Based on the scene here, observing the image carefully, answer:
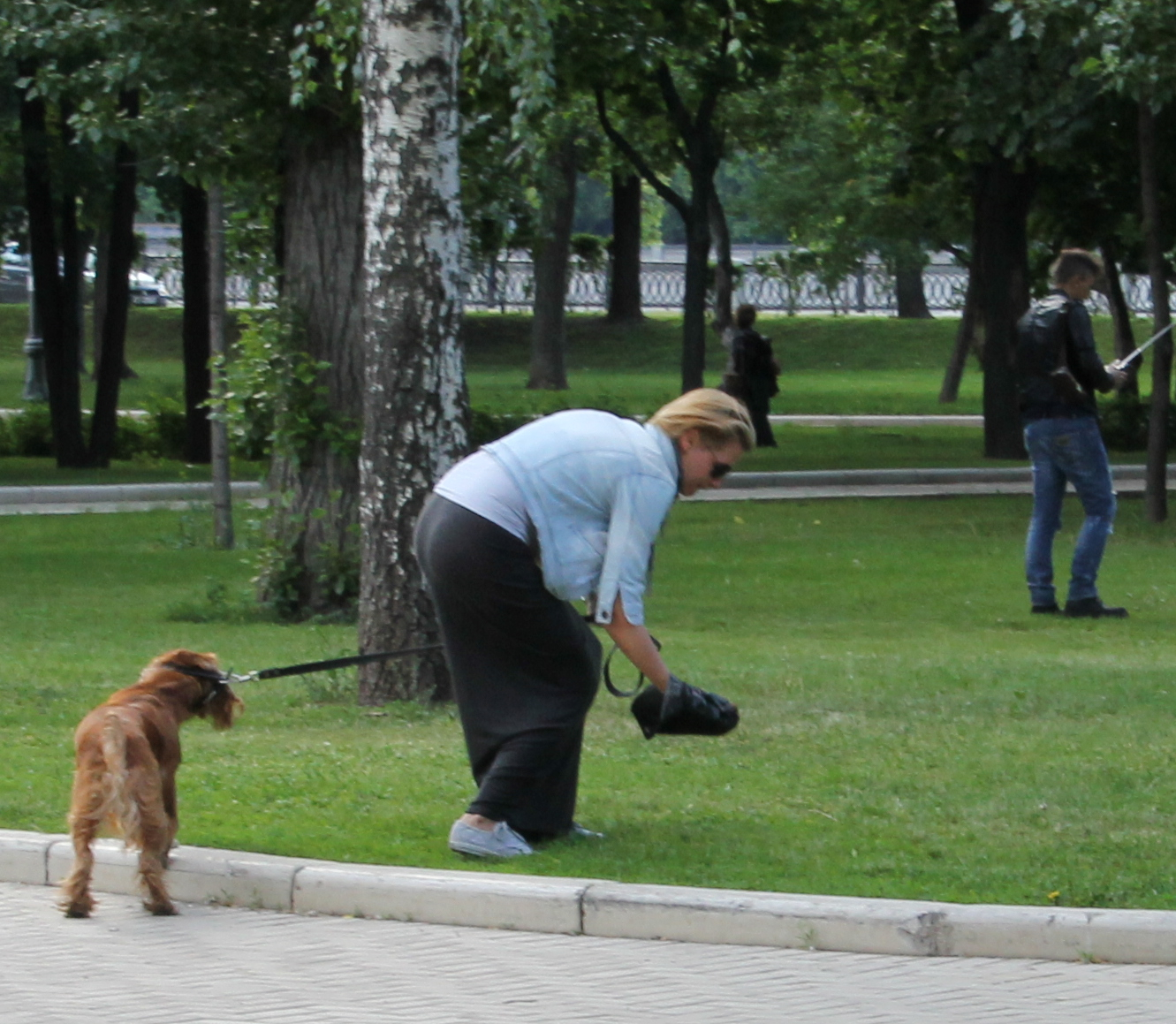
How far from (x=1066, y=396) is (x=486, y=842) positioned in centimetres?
608

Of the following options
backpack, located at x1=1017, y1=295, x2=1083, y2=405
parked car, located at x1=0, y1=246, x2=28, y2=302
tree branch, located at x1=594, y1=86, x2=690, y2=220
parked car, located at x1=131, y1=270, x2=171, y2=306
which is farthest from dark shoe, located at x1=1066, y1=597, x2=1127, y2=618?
parked car, located at x1=0, y1=246, x2=28, y2=302

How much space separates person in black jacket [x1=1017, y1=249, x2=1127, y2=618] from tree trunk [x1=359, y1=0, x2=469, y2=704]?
12.4 ft

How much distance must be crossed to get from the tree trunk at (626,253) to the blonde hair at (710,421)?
37190 mm

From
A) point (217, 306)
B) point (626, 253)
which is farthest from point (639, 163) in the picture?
point (626, 253)

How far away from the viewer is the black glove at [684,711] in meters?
6.30

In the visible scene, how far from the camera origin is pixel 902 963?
563 cm

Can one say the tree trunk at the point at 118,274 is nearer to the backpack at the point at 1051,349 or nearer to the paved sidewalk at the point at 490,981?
the backpack at the point at 1051,349

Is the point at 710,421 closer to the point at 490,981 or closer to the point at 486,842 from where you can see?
the point at 486,842

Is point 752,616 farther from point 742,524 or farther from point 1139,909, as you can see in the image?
point 1139,909

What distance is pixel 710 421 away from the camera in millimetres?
6242

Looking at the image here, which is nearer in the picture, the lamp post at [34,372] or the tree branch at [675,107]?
the tree branch at [675,107]

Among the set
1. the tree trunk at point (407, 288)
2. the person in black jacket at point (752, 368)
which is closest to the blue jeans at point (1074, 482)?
the tree trunk at point (407, 288)

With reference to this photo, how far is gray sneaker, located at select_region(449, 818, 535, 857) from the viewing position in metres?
6.46

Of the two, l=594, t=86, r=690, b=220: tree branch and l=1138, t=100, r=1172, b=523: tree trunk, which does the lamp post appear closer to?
l=594, t=86, r=690, b=220: tree branch
